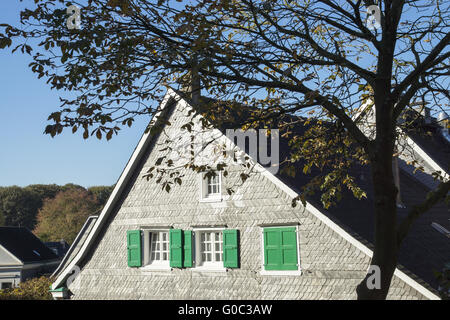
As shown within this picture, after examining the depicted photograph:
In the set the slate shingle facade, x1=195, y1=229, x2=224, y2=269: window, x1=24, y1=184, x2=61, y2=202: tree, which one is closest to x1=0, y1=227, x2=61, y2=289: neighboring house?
the slate shingle facade

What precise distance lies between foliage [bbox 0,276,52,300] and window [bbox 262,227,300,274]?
41.9ft

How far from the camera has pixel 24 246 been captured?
150 ft

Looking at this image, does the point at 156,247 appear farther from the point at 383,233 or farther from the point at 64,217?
the point at 64,217

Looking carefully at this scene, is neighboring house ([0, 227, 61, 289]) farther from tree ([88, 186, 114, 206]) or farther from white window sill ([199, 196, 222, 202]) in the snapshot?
white window sill ([199, 196, 222, 202])

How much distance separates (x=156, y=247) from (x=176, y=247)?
1.33 metres

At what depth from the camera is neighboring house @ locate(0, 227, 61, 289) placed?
140 ft

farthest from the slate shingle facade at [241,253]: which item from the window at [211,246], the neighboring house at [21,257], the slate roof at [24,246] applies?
the slate roof at [24,246]

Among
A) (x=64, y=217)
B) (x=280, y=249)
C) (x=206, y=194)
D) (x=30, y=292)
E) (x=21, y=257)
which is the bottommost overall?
(x=21, y=257)

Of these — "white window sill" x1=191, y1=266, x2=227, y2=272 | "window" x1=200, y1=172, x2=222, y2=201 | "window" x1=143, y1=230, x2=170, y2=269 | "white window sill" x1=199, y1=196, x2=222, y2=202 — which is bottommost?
"white window sill" x1=191, y1=266, x2=227, y2=272

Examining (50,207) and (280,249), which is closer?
(280,249)

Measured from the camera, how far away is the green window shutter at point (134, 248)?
1773cm

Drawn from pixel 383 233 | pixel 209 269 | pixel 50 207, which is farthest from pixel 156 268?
pixel 50 207

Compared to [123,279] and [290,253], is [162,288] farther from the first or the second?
[290,253]
